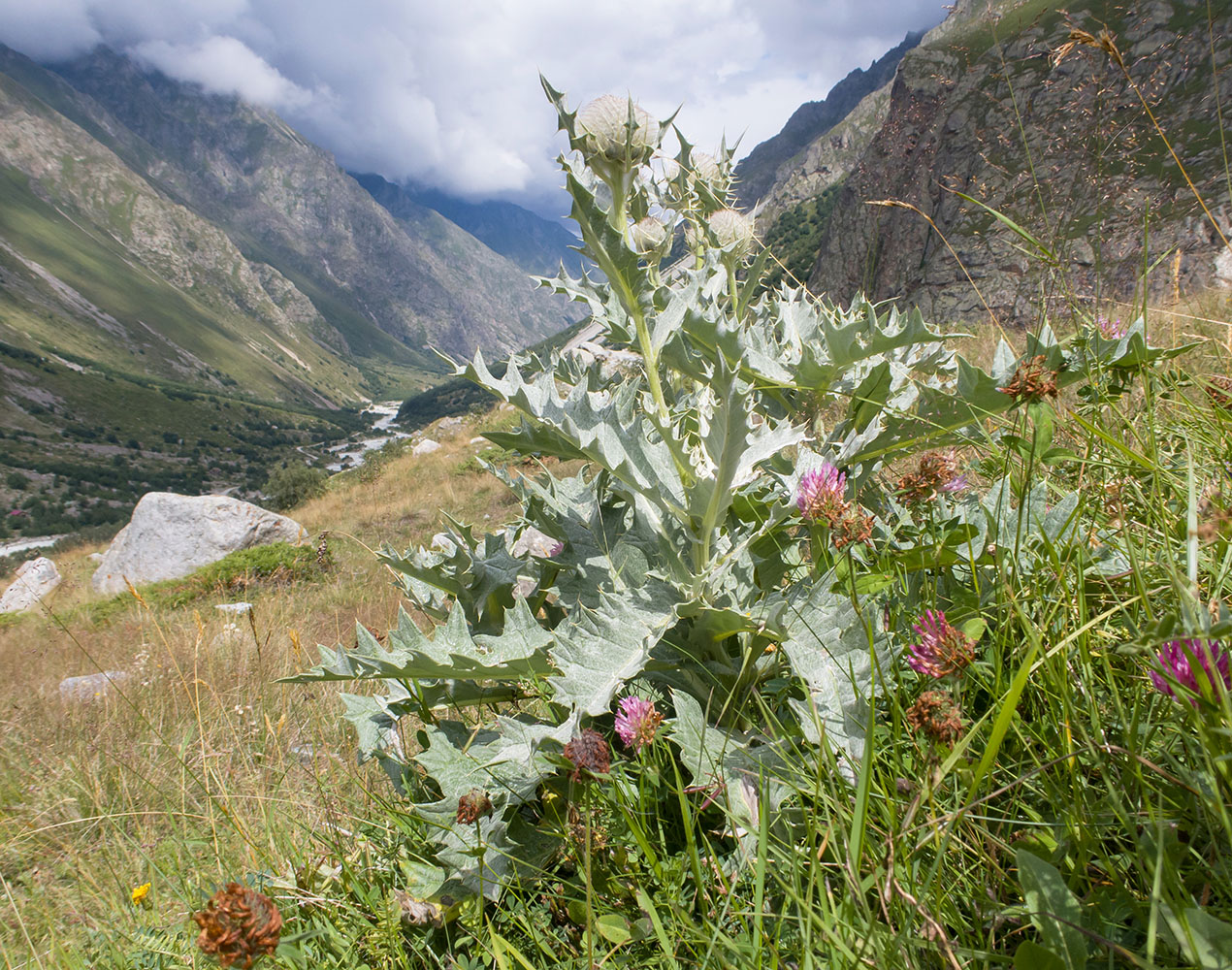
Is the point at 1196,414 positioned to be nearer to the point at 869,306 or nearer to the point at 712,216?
the point at 869,306

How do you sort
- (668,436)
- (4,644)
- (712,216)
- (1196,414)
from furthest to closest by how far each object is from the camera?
(4,644), (712,216), (1196,414), (668,436)

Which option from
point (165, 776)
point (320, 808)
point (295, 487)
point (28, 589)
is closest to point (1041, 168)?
point (320, 808)

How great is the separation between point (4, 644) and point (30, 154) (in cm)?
23094

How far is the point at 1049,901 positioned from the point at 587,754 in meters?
0.65

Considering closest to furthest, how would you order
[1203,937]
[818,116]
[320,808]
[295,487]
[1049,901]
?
[1203,937], [1049,901], [320,808], [295,487], [818,116]

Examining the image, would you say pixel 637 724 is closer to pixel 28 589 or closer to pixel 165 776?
pixel 165 776

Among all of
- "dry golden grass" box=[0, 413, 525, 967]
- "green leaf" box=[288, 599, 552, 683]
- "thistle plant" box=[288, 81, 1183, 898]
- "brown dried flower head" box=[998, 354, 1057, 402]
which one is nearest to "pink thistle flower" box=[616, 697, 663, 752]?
"thistle plant" box=[288, 81, 1183, 898]

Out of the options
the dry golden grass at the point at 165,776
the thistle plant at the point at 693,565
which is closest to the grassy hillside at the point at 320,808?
the dry golden grass at the point at 165,776

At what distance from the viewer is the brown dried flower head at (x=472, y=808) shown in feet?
3.72

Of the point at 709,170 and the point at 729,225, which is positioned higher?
the point at 709,170

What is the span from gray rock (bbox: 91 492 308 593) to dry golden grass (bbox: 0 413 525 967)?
6.07 meters

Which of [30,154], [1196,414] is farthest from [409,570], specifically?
[30,154]

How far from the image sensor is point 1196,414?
1615 millimetres

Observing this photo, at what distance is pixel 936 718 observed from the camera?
82cm
